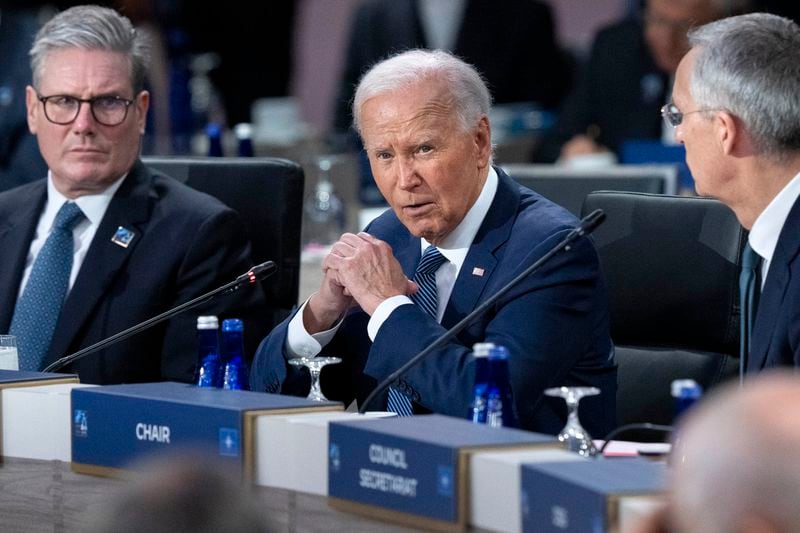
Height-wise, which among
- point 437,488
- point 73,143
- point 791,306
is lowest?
point 437,488

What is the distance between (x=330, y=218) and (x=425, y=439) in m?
3.26

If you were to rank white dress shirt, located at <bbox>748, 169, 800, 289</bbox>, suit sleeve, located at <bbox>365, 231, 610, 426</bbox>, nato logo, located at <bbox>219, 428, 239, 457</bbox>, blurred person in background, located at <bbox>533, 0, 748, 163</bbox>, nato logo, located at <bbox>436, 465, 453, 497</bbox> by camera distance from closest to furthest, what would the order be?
nato logo, located at <bbox>436, 465, 453, 497</bbox> → nato logo, located at <bbox>219, 428, 239, 457</bbox> → white dress shirt, located at <bbox>748, 169, 800, 289</bbox> → suit sleeve, located at <bbox>365, 231, 610, 426</bbox> → blurred person in background, located at <bbox>533, 0, 748, 163</bbox>

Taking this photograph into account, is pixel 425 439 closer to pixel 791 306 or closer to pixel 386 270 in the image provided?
pixel 791 306

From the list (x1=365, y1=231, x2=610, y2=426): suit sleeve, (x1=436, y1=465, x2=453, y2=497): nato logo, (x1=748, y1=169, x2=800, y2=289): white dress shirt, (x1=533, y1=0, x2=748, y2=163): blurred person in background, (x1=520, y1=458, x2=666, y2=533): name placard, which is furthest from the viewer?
(x1=533, y1=0, x2=748, y2=163): blurred person in background

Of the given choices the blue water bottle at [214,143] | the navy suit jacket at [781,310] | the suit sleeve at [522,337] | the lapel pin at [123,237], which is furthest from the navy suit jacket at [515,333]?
the blue water bottle at [214,143]

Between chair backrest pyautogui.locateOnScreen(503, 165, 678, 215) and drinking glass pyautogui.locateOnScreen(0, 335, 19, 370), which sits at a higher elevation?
chair backrest pyautogui.locateOnScreen(503, 165, 678, 215)

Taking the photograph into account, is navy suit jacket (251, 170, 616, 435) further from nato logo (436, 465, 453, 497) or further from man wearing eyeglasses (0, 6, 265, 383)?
nato logo (436, 465, 453, 497)

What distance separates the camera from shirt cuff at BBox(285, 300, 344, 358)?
284 centimetres

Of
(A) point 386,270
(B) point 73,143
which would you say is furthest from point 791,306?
(B) point 73,143

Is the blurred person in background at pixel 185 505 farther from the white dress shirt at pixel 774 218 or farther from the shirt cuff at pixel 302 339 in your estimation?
the shirt cuff at pixel 302 339

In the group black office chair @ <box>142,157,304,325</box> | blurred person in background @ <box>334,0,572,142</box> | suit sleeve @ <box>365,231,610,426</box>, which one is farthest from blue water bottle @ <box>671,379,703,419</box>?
blurred person in background @ <box>334,0,572,142</box>

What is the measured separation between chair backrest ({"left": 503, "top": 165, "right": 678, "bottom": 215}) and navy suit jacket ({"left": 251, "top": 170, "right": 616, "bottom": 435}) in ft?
3.15

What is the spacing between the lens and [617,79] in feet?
20.3

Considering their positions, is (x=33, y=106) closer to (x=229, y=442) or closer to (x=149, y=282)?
(x=149, y=282)
